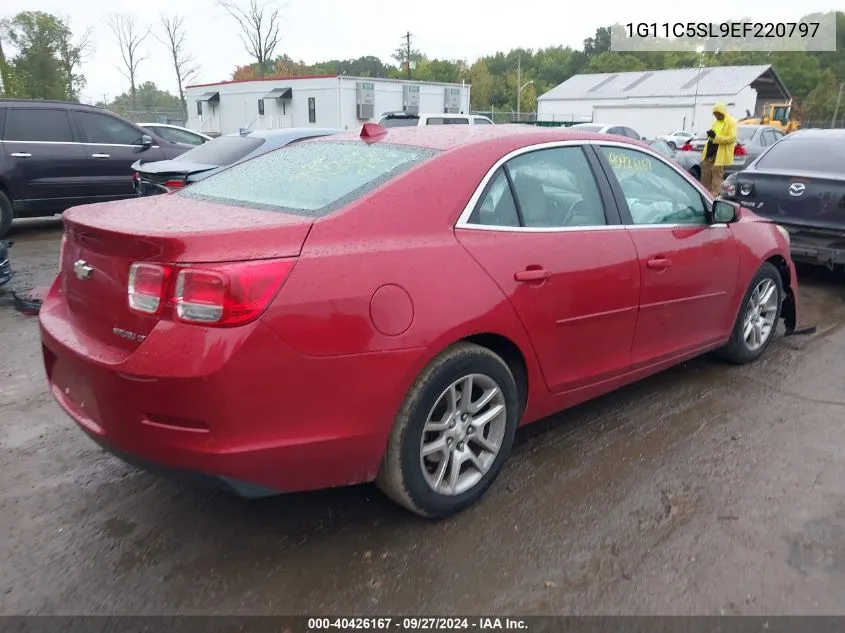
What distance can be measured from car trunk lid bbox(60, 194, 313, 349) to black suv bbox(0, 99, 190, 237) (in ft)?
23.4


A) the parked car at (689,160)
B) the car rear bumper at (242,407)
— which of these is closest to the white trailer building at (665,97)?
the parked car at (689,160)

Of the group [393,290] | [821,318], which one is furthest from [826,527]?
[821,318]

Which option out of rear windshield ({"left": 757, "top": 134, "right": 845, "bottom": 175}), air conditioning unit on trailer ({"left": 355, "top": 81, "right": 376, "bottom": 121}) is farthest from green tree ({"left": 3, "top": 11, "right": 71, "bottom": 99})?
rear windshield ({"left": 757, "top": 134, "right": 845, "bottom": 175})

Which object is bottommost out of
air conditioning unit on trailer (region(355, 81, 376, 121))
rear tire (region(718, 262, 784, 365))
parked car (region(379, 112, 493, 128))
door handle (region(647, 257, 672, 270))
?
rear tire (region(718, 262, 784, 365))

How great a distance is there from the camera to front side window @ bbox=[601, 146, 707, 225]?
142 inches

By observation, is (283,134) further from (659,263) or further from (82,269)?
(82,269)

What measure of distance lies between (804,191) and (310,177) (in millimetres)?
5643

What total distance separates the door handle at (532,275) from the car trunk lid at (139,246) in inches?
36.9

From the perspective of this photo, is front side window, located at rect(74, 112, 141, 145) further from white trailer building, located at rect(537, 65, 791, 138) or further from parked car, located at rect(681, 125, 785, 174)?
white trailer building, located at rect(537, 65, 791, 138)

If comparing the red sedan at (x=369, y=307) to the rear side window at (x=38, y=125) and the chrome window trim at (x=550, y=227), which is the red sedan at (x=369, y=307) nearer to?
the chrome window trim at (x=550, y=227)

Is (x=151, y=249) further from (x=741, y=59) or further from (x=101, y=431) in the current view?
(x=741, y=59)

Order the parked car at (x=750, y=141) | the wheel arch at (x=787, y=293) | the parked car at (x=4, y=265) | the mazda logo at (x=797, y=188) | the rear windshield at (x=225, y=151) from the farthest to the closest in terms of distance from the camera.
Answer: the parked car at (x=750, y=141) → the rear windshield at (x=225, y=151) → the mazda logo at (x=797, y=188) → the parked car at (x=4, y=265) → the wheel arch at (x=787, y=293)

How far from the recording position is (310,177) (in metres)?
3.01

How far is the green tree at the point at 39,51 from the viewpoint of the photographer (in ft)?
111
